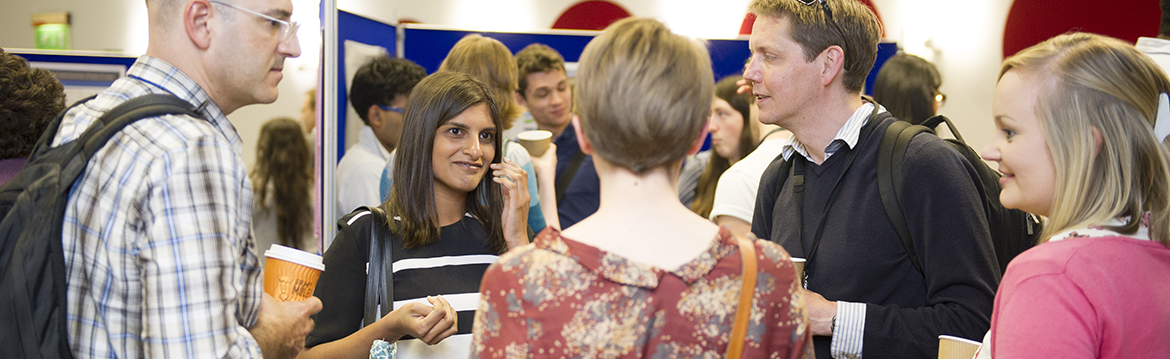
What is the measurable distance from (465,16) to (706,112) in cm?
657

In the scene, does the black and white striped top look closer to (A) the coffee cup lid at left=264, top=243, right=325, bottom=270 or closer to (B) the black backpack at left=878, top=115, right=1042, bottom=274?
(A) the coffee cup lid at left=264, top=243, right=325, bottom=270

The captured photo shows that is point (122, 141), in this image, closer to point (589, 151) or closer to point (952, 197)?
point (589, 151)

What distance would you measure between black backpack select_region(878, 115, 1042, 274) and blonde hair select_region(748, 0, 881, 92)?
0.19 meters

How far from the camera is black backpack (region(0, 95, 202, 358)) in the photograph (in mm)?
1121

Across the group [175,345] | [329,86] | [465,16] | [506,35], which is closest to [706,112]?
[175,345]

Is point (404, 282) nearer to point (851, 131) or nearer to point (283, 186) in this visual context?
point (851, 131)

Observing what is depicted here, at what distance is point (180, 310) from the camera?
1.12 m

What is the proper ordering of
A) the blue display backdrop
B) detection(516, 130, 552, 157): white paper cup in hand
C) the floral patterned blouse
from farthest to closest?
1. the blue display backdrop
2. detection(516, 130, 552, 157): white paper cup in hand
3. the floral patterned blouse

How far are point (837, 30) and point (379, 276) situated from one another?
51.6 inches

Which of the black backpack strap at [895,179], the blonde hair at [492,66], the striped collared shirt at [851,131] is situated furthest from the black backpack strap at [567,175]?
the black backpack strap at [895,179]

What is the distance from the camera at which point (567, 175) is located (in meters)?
3.82

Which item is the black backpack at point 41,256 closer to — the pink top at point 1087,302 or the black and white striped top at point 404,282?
the black and white striped top at point 404,282

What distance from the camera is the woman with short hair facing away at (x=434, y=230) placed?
5.94 feet

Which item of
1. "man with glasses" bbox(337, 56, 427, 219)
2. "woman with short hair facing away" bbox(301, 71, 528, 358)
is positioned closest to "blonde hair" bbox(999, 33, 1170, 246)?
"woman with short hair facing away" bbox(301, 71, 528, 358)
